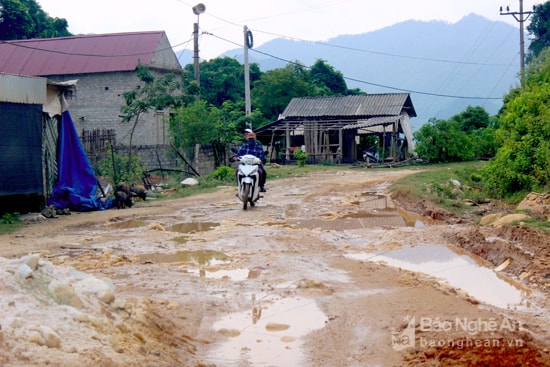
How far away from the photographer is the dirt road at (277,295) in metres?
4.29

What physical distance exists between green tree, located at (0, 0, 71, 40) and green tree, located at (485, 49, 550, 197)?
106ft

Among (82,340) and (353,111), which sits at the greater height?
(353,111)

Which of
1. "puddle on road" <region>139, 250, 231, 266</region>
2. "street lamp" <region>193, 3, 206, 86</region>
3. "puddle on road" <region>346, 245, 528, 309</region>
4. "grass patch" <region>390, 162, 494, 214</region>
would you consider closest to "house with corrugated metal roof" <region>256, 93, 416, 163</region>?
"street lamp" <region>193, 3, 206, 86</region>

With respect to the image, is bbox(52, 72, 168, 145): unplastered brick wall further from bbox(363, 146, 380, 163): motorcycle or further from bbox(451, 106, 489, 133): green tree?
bbox(451, 106, 489, 133): green tree

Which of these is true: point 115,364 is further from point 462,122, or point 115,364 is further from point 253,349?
point 462,122

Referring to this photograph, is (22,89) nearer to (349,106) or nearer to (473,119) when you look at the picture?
(349,106)

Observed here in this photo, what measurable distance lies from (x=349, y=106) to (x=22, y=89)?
26.4 meters

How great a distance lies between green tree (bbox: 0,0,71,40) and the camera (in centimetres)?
3866

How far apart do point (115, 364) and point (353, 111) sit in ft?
113

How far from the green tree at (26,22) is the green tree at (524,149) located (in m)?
32.2

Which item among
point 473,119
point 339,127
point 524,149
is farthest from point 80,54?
point 524,149

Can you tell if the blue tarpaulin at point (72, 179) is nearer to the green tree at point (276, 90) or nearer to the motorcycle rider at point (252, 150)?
the motorcycle rider at point (252, 150)

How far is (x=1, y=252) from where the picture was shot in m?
8.63

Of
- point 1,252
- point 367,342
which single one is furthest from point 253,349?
point 1,252
